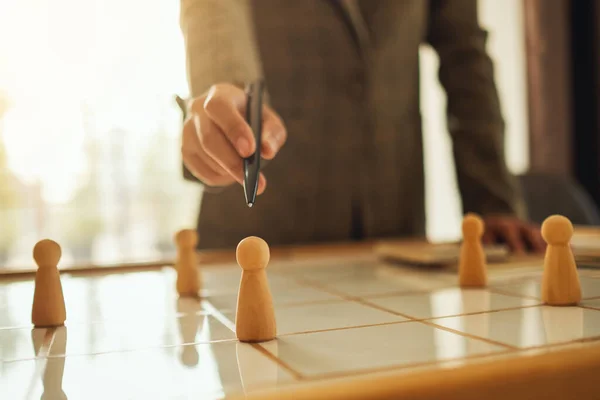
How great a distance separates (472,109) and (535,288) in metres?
0.95

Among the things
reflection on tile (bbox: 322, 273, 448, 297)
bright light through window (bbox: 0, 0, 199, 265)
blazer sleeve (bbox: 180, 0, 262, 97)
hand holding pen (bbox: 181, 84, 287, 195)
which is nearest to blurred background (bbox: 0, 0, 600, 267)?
bright light through window (bbox: 0, 0, 199, 265)

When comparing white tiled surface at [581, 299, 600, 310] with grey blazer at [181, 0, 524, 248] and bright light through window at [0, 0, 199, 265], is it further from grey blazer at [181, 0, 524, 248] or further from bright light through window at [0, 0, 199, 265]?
bright light through window at [0, 0, 199, 265]

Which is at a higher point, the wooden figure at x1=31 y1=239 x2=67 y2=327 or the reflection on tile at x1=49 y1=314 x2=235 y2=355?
the wooden figure at x1=31 y1=239 x2=67 y2=327

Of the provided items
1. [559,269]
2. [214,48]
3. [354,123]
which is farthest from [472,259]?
[354,123]

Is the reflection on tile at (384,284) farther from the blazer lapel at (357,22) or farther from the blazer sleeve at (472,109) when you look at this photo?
the blazer lapel at (357,22)

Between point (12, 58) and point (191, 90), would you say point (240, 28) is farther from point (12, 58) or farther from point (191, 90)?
point (12, 58)

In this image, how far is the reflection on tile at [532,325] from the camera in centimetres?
49

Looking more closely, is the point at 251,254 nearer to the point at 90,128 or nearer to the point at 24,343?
the point at 24,343

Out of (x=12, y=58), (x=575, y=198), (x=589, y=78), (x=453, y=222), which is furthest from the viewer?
(x=453, y=222)

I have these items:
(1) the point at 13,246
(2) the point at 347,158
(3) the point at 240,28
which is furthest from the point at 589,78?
(1) the point at 13,246

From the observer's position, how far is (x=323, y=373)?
413mm

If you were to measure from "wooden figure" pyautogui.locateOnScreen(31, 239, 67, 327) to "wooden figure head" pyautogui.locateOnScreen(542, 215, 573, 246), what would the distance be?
0.57m

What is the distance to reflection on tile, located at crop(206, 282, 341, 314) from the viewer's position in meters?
0.73

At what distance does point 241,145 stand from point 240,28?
508 mm
